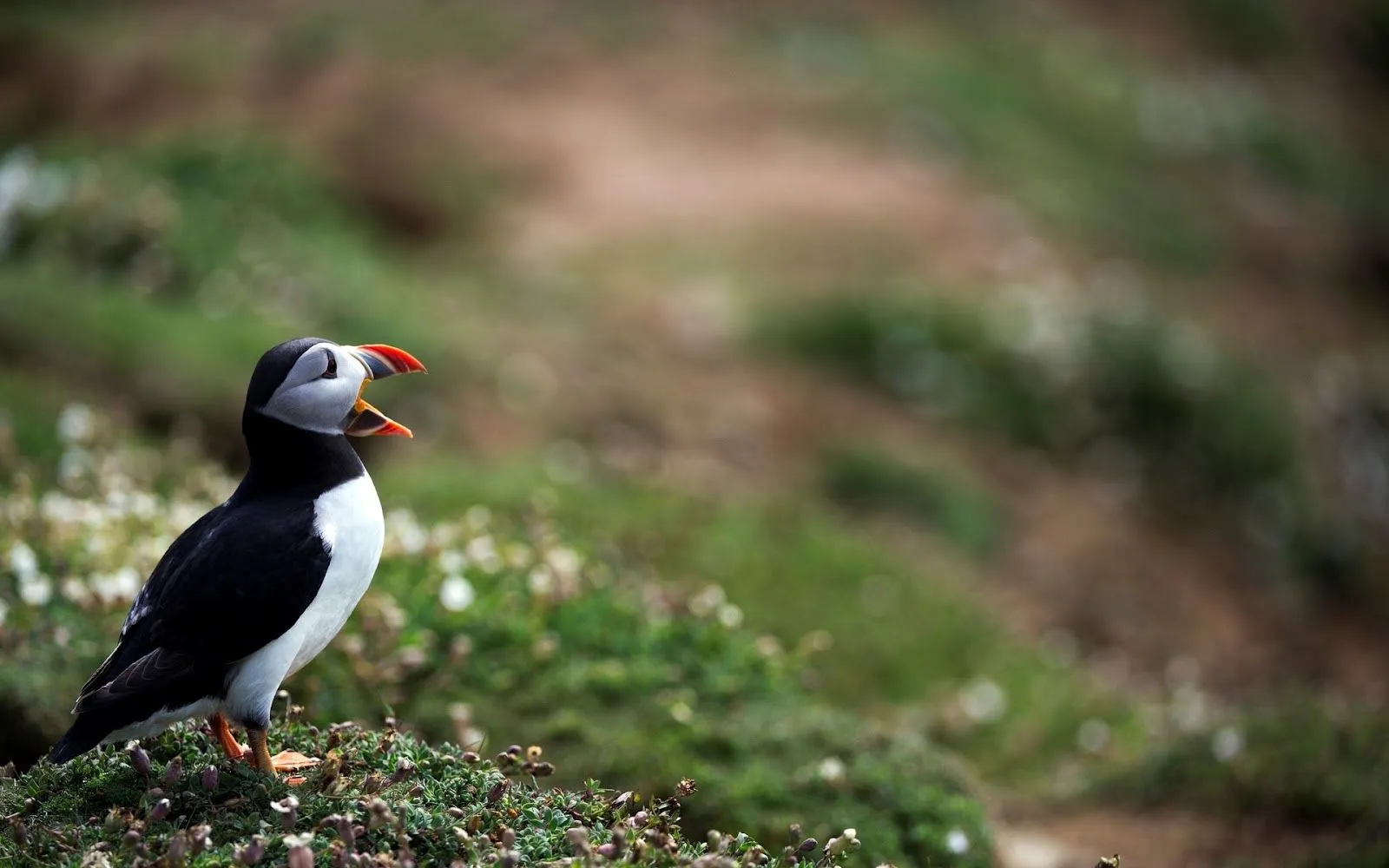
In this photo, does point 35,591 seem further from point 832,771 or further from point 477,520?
point 832,771

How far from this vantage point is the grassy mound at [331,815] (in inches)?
137

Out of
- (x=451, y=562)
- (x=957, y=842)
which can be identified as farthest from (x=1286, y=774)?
(x=451, y=562)

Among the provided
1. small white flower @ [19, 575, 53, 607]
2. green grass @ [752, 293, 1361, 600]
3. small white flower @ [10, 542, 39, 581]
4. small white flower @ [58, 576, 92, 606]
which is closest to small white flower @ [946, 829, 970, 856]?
small white flower @ [58, 576, 92, 606]

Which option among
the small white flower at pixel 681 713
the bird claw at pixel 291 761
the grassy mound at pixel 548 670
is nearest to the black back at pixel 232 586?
the bird claw at pixel 291 761

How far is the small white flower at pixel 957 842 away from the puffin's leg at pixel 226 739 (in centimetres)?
254

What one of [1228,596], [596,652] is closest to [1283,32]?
[1228,596]

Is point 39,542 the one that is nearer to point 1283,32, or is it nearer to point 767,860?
point 767,860

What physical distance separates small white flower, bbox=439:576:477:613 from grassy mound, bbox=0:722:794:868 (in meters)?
1.73

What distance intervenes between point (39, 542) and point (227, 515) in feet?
8.04

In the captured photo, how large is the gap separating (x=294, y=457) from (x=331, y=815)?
996 millimetres

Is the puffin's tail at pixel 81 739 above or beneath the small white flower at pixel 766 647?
beneath

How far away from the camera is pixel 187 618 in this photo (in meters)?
3.86

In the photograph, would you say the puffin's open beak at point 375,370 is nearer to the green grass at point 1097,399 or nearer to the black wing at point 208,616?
the black wing at point 208,616

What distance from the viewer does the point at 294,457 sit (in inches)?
160
